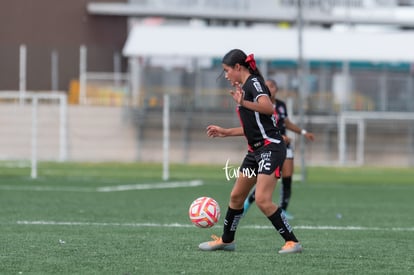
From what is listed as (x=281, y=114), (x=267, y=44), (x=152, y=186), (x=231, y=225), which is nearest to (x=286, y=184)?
(x=281, y=114)

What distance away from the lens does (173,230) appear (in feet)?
43.2

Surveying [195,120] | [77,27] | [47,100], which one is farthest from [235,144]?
[77,27]

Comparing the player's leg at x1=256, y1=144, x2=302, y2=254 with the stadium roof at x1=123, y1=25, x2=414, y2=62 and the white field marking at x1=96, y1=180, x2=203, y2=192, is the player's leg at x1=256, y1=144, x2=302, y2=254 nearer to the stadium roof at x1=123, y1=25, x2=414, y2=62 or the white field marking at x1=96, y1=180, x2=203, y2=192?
the white field marking at x1=96, y1=180, x2=203, y2=192

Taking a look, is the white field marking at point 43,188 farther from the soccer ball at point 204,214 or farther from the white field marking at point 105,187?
the soccer ball at point 204,214

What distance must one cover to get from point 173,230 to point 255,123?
2959 millimetres

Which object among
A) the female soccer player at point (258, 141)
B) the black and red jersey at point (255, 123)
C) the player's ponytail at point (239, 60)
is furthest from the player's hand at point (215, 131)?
the player's ponytail at point (239, 60)

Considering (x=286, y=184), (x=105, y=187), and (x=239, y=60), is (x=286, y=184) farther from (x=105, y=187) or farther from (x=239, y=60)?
(x=105, y=187)

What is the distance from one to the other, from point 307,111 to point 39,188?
634 inches

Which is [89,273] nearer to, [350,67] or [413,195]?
[413,195]

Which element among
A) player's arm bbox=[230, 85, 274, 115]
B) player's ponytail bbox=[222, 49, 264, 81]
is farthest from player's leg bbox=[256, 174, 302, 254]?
player's ponytail bbox=[222, 49, 264, 81]

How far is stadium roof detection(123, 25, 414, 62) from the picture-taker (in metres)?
38.7

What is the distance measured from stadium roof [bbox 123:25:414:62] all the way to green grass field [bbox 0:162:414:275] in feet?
45.9

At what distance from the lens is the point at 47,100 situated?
36219 millimetres

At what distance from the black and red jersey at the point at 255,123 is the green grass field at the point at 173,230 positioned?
1133 millimetres
